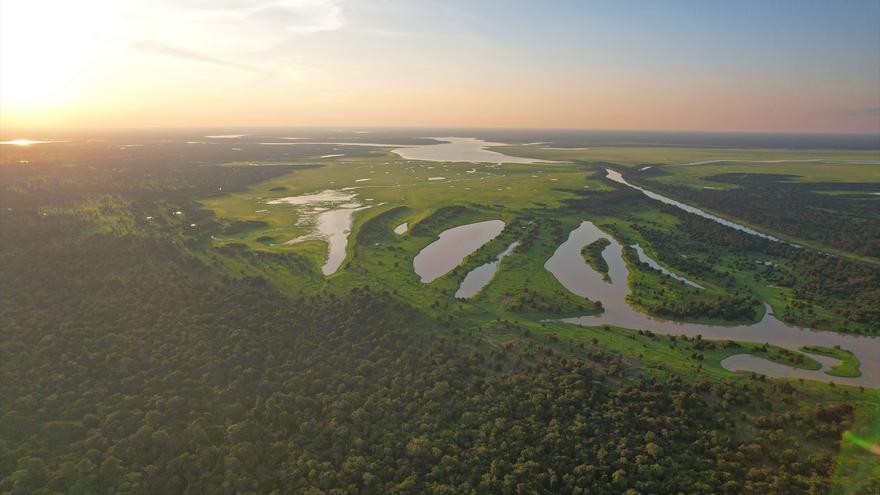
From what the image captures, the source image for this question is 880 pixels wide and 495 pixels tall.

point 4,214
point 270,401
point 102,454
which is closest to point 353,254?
point 270,401

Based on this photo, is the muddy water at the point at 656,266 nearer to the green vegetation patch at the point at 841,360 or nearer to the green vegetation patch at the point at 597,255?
the green vegetation patch at the point at 597,255

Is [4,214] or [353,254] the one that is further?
[4,214]

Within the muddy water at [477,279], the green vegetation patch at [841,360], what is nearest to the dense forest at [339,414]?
the green vegetation patch at [841,360]

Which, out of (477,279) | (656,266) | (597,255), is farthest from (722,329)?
(477,279)

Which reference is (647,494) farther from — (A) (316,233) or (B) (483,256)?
(A) (316,233)

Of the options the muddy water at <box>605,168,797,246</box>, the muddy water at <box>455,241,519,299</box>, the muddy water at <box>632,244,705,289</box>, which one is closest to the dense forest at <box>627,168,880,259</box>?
the muddy water at <box>605,168,797,246</box>

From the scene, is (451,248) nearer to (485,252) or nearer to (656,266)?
(485,252)
